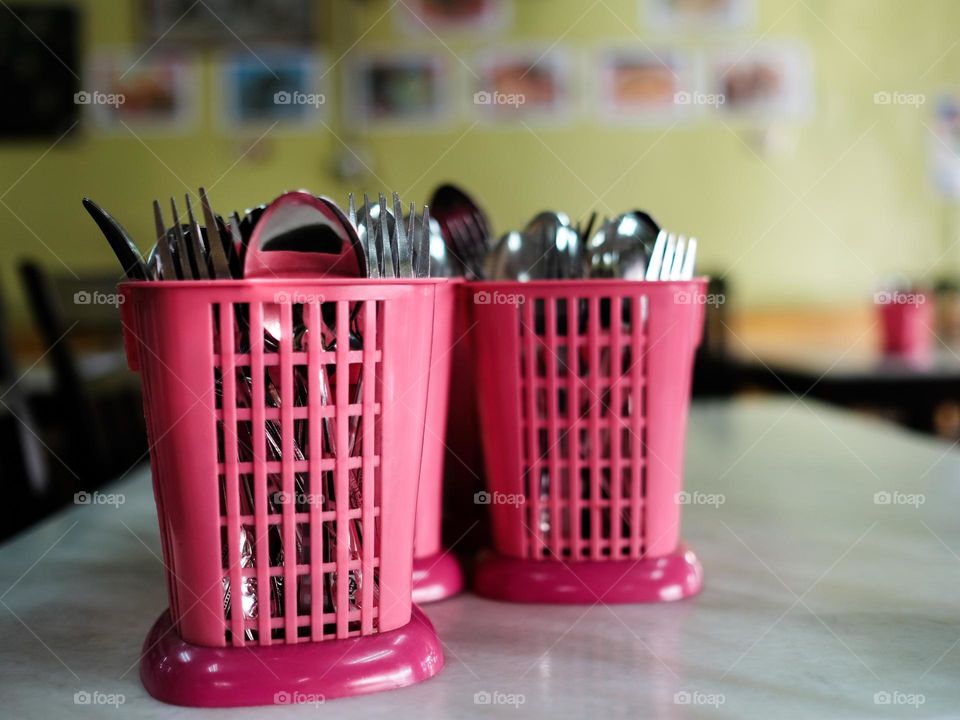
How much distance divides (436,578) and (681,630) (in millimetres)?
186

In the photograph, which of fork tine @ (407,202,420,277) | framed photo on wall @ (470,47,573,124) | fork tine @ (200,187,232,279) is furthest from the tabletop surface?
fork tine @ (200,187,232,279)

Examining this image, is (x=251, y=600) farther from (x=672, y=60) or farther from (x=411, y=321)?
(x=672, y=60)

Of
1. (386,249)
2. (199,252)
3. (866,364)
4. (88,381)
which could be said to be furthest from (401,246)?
(866,364)

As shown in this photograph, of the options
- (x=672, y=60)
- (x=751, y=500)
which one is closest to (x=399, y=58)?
(x=672, y=60)

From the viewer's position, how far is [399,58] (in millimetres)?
3988

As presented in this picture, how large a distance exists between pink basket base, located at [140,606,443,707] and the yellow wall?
3554 millimetres

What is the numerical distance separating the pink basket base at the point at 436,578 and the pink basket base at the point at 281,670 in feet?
0.47

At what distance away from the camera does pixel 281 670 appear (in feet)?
1.71

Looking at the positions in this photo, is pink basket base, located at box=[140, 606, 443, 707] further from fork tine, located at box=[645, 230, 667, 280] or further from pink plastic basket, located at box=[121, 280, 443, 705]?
fork tine, located at box=[645, 230, 667, 280]

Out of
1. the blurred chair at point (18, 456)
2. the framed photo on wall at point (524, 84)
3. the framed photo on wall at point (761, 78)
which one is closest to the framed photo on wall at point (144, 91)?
the framed photo on wall at point (524, 84)

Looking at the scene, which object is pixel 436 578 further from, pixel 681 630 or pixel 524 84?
pixel 524 84

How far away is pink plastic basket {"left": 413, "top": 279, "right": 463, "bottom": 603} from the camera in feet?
2.25

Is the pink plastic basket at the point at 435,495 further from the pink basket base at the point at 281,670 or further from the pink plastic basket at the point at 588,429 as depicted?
the pink basket base at the point at 281,670

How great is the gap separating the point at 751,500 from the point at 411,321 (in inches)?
24.3
